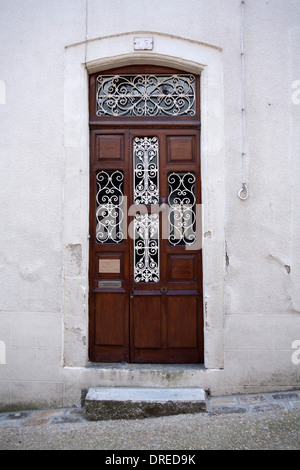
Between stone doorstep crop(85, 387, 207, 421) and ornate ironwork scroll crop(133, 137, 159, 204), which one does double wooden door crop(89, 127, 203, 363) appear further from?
stone doorstep crop(85, 387, 207, 421)

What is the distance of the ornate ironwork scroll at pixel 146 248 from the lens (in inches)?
165

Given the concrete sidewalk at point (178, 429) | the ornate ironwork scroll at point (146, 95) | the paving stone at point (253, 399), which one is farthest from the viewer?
the ornate ironwork scroll at point (146, 95)

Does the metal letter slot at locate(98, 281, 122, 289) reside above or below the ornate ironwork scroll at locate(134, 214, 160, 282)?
below

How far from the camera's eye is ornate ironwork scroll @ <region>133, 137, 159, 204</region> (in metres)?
4.23

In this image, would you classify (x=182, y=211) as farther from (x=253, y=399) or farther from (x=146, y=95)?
(x=253, y=399)

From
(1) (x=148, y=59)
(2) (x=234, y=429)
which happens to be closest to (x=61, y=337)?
(2) (x=234, y=429)

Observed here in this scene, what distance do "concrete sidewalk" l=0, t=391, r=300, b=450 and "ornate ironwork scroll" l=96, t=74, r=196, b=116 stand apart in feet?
9.82

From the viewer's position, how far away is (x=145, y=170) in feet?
13.9

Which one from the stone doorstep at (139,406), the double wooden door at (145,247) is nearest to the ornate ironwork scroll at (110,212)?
the double wooden door at (145,247)

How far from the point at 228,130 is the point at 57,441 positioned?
3.26m

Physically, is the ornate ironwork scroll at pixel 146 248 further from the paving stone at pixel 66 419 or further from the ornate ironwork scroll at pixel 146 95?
the paving stone at pixel 66 419

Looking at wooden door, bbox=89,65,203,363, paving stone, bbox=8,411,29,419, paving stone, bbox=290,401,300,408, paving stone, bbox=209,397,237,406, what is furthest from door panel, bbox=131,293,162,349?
paving stone, bbox=290,401,300,408

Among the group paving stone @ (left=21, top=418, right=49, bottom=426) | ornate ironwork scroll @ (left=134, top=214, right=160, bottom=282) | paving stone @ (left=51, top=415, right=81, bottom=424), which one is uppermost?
ornate ironwork scroll @ (left=134, top=214, right=160, bottom=282)

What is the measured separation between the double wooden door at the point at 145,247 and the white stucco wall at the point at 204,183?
0.19m
